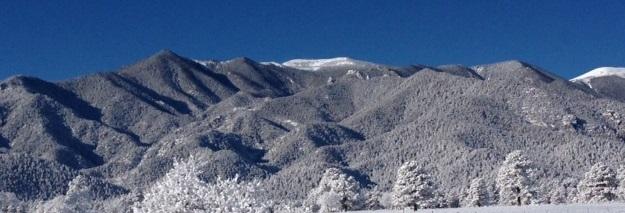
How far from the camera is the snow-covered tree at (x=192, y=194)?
32.1 m

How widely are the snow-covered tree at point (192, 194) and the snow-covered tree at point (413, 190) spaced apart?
79.3 meters

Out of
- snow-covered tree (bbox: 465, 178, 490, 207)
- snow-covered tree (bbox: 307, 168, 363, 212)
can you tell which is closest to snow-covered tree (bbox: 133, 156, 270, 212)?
snow-covered tree (bbox: 307, 168, 363, 212)

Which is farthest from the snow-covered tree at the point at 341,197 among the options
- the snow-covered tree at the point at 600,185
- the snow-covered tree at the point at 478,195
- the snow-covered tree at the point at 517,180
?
the snow-covered tree at the point at 600,185

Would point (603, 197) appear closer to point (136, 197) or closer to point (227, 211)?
point (136, 197)

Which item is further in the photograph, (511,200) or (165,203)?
(511,200)

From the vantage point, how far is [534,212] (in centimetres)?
5853

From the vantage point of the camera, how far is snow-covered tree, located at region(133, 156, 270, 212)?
3206cm

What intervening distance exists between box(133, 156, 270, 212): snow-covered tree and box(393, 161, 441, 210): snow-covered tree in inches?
3122

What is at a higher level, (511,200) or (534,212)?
(511,200)

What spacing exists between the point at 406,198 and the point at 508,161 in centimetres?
1375

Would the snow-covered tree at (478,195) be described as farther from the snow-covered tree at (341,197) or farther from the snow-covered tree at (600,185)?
the snow-covered tree at (600,185)

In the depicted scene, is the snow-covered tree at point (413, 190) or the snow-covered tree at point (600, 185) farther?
the snow-covered tree at point (600, 185)

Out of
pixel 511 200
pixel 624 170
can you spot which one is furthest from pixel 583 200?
Answer: pixel 624 170

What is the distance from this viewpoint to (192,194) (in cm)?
3244
